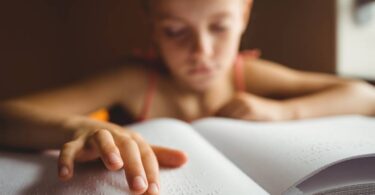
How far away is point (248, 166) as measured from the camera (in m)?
0.41

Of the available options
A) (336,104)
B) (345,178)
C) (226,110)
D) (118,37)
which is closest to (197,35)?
(226,110)

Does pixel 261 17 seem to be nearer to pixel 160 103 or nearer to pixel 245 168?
pixel 160 103

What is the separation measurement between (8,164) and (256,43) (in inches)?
30.2

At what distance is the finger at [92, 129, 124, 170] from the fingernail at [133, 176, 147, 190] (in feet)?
0.09

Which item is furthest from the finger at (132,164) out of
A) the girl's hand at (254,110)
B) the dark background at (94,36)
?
the dark background at (94,36)

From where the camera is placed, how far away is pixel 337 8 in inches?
35.3

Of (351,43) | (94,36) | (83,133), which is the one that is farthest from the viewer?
(94,36)

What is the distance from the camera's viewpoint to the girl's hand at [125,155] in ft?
1.14

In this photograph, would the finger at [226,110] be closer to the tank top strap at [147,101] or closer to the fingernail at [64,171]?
the tank top strap at [147,101]

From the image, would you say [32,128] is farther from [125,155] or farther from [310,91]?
[310,91]

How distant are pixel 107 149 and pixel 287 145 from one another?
0.59 feet

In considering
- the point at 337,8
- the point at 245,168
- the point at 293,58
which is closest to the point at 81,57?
the point at 293,58

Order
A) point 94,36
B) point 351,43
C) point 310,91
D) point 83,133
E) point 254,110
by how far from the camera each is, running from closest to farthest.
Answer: point 83,133 < point 254,110 < point 310,91 < point 351,43 < point 94,36

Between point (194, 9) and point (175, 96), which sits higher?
point (194, 9)
